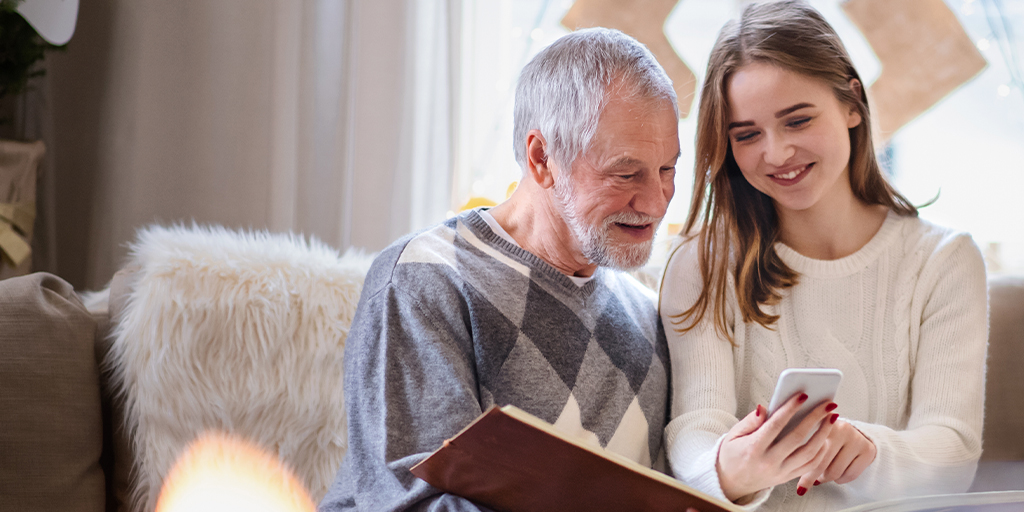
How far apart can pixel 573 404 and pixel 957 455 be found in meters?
0.54

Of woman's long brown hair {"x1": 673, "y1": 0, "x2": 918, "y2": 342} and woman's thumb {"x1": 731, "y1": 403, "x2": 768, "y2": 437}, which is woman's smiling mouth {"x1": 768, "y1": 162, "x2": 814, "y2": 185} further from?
woman's thumb {"x1": 731, "y1": 403, "x2": 768, "y2": 437}

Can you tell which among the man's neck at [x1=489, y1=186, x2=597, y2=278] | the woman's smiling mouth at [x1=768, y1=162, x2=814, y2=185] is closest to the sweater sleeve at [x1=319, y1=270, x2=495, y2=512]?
the man's neck at [x1=489, y1=186, x2=597, y2=278]

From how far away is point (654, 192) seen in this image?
1038 mm

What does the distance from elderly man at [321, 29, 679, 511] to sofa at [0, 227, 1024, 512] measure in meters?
0.27

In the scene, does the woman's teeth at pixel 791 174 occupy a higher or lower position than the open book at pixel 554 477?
higher

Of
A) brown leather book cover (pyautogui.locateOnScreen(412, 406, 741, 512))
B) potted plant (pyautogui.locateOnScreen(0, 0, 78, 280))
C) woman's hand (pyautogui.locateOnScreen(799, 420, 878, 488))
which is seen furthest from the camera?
potted plant (pyautogui.locateOnScreen(0, 0, 78, 280))

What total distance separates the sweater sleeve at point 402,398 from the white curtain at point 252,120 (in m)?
1.45

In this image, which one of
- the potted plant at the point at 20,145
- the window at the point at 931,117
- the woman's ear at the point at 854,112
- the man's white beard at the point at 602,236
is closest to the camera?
the man's white beard at the point at 602,236

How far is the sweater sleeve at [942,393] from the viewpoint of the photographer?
3.33 feet

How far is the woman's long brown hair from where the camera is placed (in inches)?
43.4

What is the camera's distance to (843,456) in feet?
3.16

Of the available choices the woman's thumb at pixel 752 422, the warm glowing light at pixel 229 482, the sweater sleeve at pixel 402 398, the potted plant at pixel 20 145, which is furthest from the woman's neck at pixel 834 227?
the potted plant at pixel 20 145

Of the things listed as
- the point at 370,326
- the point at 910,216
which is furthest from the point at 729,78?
the point at 370,326

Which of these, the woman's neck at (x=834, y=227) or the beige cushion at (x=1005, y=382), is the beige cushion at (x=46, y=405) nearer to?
the woman's neck at (x=834, y=227)
